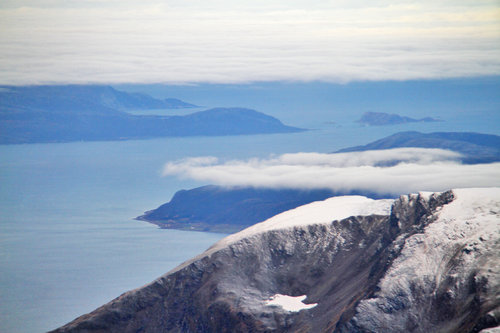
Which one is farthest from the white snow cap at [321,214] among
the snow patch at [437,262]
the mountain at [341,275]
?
the snow patch at [437,262]

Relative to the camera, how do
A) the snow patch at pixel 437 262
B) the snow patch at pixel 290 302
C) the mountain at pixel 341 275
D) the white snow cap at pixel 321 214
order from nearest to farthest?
the snow patch at pixel 437 262 < the mountain at pixel 341 275 < the snow patch at pixel 290 302 < the white snow cap at pixel 321 214

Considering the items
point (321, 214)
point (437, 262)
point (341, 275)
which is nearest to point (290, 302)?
point (341, 275)

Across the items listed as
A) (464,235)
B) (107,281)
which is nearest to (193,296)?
(464,235)

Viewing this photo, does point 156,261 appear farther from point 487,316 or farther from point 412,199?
point 487,316

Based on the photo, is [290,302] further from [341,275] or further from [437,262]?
[437,262]

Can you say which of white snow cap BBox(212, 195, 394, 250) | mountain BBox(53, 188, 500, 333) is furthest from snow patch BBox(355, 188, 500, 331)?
white snow cap BBox(212, 195, 394, 250)

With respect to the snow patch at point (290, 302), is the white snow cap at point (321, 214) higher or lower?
higher

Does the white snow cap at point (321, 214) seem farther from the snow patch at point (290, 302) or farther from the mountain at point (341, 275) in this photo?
the snow patch at point (290, 302)

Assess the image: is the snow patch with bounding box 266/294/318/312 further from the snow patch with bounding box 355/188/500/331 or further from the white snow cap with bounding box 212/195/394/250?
the snow patch with bounding box 355/188/500/331
